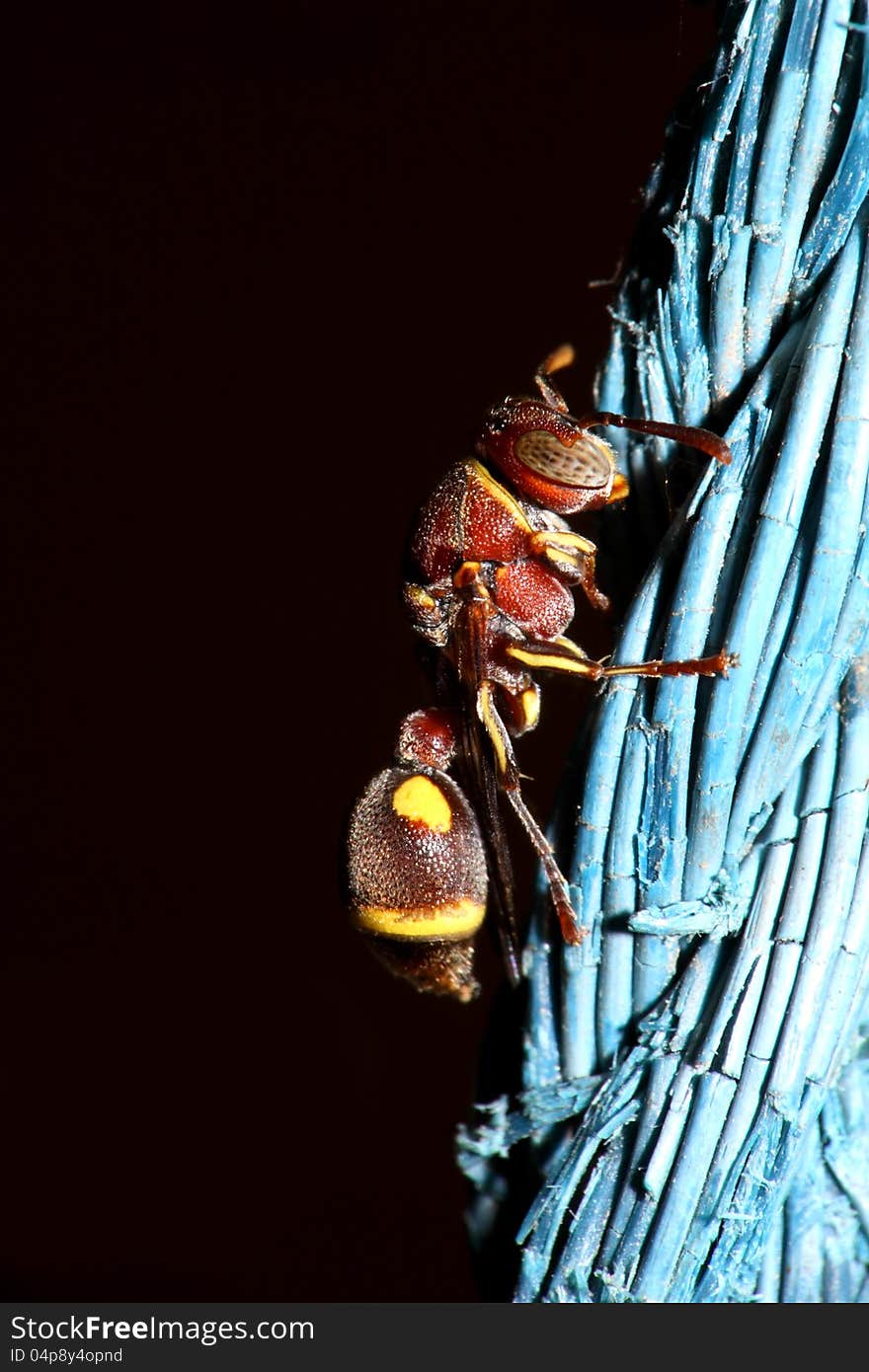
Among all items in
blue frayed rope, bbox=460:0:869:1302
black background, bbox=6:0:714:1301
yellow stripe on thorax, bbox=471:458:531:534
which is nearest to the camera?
blue frayed rope, bbox=460:0:869:1302

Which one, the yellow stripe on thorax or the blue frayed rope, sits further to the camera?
the yellow stripe on thorax

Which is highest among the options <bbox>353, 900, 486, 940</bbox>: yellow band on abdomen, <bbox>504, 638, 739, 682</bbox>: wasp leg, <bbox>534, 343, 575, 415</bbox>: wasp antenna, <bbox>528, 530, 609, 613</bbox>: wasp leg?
<bbox>534, 343, 575, 415</bbox>: wasp antenna

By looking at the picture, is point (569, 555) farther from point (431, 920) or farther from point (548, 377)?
point (431, 920)

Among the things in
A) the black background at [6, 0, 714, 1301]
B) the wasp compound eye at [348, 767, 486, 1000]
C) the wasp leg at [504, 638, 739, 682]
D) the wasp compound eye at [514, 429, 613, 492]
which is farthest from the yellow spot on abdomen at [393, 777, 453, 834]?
the black background at [6, 0, 714, 1301]

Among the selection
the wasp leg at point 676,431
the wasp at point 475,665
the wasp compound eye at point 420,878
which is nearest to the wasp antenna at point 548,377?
the wasp at point 475,665

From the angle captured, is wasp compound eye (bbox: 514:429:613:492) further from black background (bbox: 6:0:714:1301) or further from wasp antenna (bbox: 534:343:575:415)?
black background (bbox: 6:0:714:1301)

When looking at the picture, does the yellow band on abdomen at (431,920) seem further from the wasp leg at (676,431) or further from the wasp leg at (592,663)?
the wasp leg at (676,431)

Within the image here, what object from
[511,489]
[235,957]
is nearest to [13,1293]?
[235,957]
